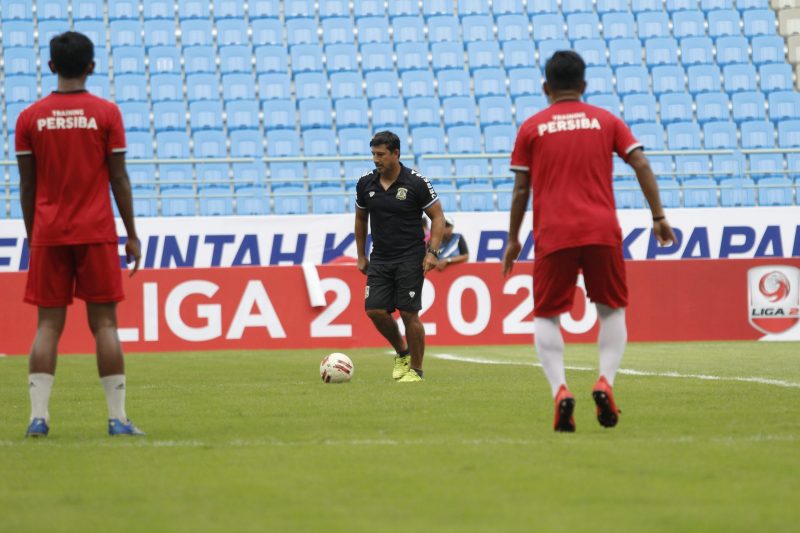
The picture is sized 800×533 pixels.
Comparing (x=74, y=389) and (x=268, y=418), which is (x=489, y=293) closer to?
(x=74, y=389)

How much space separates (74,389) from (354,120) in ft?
47.5

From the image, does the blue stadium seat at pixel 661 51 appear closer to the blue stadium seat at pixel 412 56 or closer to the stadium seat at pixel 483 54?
the stadium seat at pixel 483 54

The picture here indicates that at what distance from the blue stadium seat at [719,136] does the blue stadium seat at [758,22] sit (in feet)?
11.4

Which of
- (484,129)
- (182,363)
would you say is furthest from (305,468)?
(484,129)

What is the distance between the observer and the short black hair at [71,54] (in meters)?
6.85

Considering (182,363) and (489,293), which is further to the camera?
(489,293)

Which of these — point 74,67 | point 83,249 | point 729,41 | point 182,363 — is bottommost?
point 182,363

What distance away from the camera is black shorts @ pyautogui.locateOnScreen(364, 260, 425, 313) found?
11508mm

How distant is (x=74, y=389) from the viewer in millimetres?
11148

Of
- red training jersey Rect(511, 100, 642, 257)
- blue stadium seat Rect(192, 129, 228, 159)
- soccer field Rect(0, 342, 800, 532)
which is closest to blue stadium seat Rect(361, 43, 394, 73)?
blue stadium seat Rect(192, 129, 228, 159)

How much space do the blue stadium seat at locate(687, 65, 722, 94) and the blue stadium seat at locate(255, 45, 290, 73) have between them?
289 inches

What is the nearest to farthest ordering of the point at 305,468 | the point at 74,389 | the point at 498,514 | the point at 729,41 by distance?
the point at 498,514, the point at 305,468, the point at 74,389, the point at 729,41

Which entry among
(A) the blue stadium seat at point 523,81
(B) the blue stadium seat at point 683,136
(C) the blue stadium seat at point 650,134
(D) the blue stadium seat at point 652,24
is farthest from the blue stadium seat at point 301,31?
(B) the blue stadium seat at point 683,136

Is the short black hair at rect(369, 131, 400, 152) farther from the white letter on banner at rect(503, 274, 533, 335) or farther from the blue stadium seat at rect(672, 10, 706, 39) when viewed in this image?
the blue stadium seat at rect(672, 10, 706, 39)
